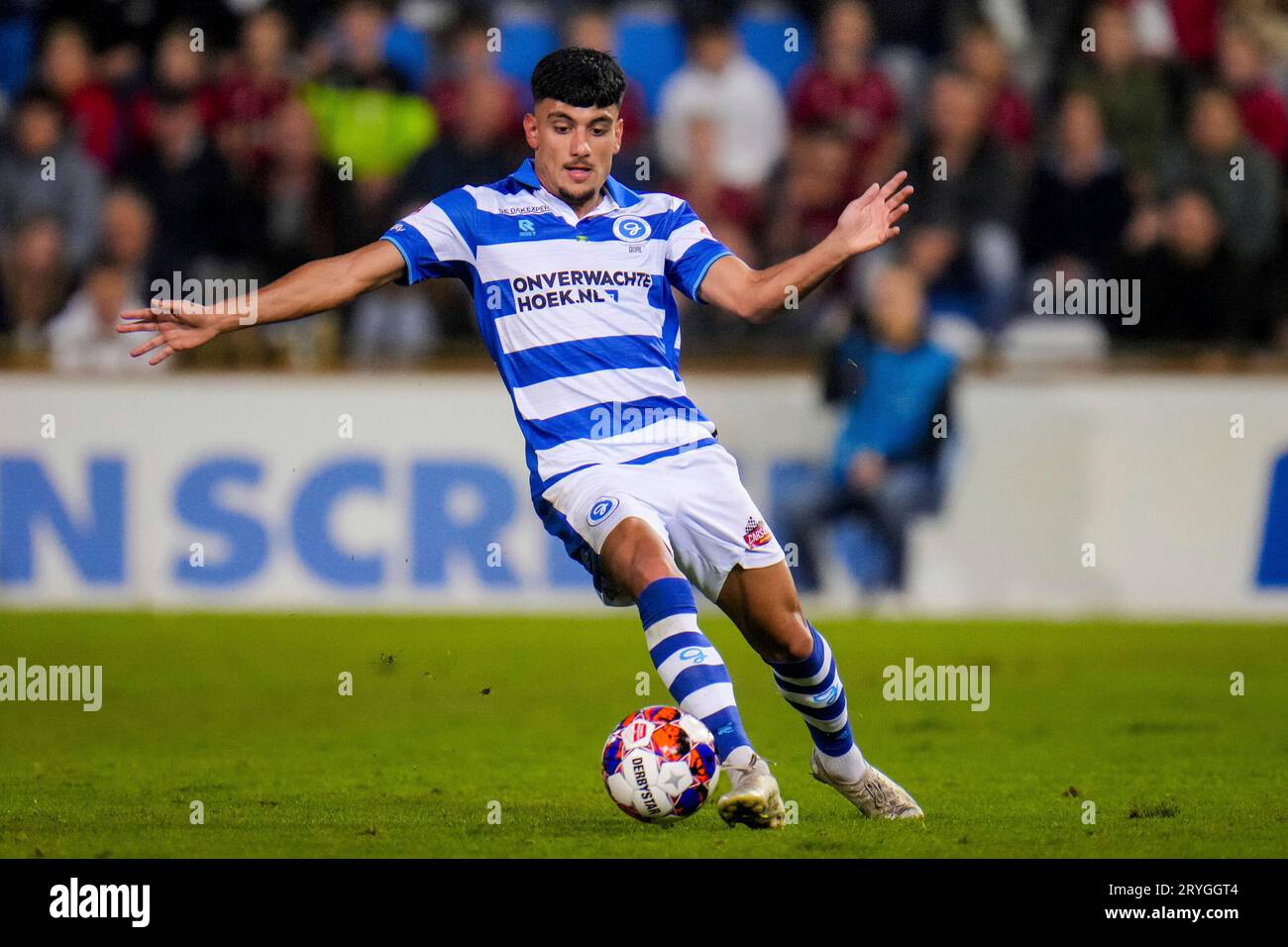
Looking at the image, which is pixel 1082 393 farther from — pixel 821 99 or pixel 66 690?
pixel 66 690

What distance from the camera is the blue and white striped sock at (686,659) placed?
699 cm

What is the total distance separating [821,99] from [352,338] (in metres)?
3.97

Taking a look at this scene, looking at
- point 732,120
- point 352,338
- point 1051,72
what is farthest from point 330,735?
point 1051,72

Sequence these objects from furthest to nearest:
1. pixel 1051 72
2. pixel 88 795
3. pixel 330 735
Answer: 1. pixel 1051 72
2. pixel 330 735
3. pixel 88 795

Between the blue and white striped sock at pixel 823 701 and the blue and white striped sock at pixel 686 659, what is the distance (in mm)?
420

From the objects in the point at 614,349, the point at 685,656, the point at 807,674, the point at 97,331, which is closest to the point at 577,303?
the point at 614,349

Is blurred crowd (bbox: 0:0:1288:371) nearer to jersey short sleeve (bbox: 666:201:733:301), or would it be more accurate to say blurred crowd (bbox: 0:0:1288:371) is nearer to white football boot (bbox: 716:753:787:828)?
jersey short sleeve (bbox: 666:201:733:301)

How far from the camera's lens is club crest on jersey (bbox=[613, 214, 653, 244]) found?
7.57m

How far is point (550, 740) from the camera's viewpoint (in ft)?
32.8

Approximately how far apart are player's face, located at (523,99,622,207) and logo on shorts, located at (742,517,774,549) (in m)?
1.26

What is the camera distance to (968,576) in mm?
15188

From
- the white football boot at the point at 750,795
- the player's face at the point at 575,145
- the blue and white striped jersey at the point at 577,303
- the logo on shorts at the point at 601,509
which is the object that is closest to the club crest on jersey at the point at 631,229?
the blue and white striped jersey at the point at 577,303

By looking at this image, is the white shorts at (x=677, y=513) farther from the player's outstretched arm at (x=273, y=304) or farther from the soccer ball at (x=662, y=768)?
the player's outstretched arm at (x=273, y=304)

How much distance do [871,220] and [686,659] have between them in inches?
60.2
